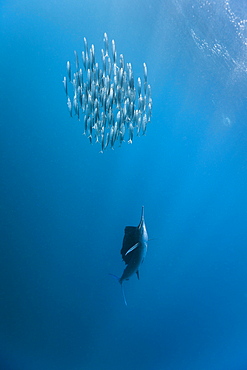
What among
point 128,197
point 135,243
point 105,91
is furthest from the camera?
point 128,197

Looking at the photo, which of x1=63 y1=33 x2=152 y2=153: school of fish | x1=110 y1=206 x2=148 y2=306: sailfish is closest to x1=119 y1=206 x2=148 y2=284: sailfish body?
x1=110 y1=206 x2=148 y2=306: sailfish

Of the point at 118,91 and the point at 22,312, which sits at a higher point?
the point at 118,91

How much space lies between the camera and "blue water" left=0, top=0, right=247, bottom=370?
23.8ft

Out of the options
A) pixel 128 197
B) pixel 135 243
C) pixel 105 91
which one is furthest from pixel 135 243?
pixel 128 197

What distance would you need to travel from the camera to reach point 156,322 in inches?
365

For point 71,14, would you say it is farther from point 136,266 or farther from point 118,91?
point 136,266

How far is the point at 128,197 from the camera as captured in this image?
8.98 metres

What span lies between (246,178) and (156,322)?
6.02m

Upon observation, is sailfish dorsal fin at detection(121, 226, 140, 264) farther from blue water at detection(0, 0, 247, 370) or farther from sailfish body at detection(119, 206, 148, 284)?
blue water at detection(0, 0, 247, 370)

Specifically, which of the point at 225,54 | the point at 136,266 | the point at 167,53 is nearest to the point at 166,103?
the point at 167,53

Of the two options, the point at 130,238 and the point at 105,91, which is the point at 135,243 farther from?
the point at 105,91

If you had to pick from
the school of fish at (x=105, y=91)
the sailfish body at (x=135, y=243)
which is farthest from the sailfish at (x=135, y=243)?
the school of fish at (x=105, y=91)

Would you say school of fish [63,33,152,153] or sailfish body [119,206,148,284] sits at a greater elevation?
school of fish [63,33,152,153]

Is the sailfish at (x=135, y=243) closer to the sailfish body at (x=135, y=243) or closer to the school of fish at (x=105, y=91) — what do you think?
the sailfish body at (x=135, y=243)
